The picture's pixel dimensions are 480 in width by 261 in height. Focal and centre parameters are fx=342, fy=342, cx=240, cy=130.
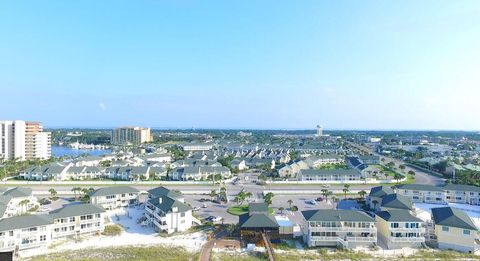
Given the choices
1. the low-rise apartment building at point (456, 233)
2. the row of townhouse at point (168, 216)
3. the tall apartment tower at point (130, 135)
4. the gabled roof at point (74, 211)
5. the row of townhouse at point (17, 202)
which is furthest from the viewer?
the tall apartment tower at point (130, 135)

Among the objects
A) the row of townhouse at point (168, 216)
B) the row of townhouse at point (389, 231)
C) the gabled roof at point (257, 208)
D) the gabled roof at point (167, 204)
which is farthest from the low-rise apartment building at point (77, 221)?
the row of townhouse at point (389, 231)

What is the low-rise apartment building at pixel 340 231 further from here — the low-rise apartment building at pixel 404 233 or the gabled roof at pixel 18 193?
the gabled roof at pixel 18 193

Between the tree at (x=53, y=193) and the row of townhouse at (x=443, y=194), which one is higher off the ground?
the row of townhouse at (x=443, y=194)

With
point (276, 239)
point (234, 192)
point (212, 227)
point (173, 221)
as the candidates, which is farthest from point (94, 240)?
point (234, 192)

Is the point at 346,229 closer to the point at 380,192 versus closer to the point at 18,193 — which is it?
the point at 380,192

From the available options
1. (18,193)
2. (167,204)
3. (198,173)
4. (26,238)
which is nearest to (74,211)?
(26,238)

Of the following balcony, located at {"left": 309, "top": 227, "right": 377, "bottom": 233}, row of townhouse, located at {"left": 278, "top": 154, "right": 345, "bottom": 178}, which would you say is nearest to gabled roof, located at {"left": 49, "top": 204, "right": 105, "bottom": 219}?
balcony, located at {"left": 309, "top": 227, "right": 377, "bottom": 233}

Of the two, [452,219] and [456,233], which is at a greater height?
[452,219]

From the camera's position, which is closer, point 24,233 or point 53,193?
point 24,233
